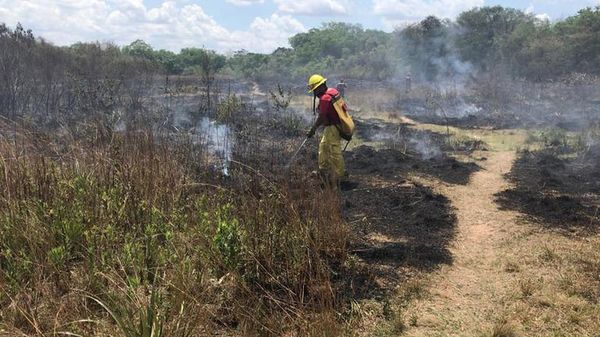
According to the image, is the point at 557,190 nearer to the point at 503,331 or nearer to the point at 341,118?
the point at 341,118

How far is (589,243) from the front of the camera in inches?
221

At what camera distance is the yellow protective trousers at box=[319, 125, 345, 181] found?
768cm

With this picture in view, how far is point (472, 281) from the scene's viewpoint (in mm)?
4668

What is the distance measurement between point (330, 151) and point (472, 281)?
11.7ft

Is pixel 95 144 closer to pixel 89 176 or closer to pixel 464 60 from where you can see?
pixel 89 176

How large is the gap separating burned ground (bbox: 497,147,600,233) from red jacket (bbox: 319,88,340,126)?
110 inches

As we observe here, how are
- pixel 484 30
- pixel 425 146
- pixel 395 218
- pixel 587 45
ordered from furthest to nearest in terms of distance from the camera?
1. pixel 484 30
2. pixel 587 45
3. pixel 425 146
4. pixel 395 218

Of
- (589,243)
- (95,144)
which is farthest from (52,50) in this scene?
(589,243)

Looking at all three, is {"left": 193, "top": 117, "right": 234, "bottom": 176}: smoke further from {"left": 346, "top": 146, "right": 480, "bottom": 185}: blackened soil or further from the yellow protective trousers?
{"left": 346, "top": 146, "right": 480, "bottom": 185}: blackened soil

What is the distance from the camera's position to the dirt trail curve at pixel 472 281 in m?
3.85

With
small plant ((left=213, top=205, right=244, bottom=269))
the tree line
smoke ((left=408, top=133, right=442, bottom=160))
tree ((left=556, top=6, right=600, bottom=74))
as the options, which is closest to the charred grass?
smoke ((left=408, top=133, right=442, bottom=160))

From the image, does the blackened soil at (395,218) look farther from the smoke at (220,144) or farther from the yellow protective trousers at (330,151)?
the smoke at (220,144)

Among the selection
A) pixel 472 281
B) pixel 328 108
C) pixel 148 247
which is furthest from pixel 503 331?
pixel 328 108

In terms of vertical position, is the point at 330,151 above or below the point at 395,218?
above
